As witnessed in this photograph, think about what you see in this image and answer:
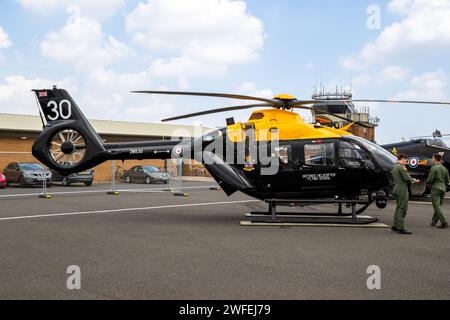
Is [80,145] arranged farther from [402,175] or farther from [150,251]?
[402,175]

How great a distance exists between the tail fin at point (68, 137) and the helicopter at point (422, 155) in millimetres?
11739

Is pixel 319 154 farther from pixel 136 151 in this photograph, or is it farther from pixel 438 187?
pixel 136 151

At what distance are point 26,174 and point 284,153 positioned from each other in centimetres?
1853

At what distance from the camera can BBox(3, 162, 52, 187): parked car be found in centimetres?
2441

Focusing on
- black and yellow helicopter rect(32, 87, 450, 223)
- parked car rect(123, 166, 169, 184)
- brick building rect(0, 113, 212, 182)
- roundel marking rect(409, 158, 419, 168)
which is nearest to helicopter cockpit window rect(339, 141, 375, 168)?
black and yellow helicopter rect(32, 87, 450, 223)

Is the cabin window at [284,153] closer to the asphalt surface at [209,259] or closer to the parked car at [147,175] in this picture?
the asphalt surface at [209,259]

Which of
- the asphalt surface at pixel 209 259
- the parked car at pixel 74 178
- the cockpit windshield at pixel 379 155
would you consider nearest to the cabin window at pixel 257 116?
the cockpit windshield at pixel 379 155

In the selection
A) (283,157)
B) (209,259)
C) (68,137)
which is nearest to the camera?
(209,259)

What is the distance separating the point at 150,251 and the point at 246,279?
7.66ft

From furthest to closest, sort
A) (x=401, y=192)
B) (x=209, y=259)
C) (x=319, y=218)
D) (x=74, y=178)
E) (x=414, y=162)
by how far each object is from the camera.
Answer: (x=74, y=178)
(x=414, y=162)
(x=319, y=218)
(x=401, y=192)
(x=209, y=259)

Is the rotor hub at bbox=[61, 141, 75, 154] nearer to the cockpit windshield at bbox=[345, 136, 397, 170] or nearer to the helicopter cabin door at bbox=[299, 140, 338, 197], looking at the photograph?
the helicopter cabin door at bbox=[299, 140, 338, 197]

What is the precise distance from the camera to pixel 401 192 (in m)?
9.51

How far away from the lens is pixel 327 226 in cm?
1042

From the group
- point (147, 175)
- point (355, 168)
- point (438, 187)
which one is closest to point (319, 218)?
point (355, 168)
